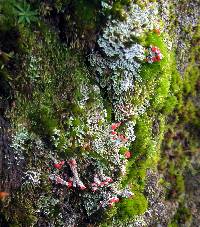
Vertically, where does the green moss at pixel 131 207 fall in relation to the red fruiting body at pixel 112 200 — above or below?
below

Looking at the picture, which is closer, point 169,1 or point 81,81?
point 81,81

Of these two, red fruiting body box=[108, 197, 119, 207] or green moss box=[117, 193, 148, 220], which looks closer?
red fruiting body box=[108, 197, 119, 207]

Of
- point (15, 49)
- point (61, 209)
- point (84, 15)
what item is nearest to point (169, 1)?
point (84, 15)

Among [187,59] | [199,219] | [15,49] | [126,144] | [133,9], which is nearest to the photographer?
[15,49]

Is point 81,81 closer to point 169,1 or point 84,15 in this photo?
point 84,15

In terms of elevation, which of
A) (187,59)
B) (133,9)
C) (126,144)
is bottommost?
(126,144)

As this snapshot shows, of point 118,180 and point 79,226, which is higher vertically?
point 118,180

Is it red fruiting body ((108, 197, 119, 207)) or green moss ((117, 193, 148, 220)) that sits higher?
red fruiting body ((108, 197, 119, 207))

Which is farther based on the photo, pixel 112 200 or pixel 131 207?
pixel 131 207

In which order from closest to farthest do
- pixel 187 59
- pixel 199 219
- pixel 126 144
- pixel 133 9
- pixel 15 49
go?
pixel 15 49 → pixel 133 9 → pixel 126 144 → pixel 187 59 → pixel 199 219

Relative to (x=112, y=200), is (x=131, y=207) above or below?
below

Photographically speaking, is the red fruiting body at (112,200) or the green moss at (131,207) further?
the green moss at (131,207)
